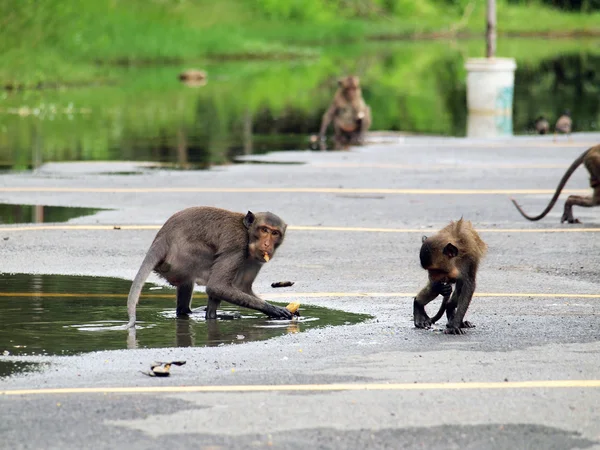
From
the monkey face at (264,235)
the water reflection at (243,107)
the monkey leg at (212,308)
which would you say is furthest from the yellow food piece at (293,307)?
the water reflection at (243,107)

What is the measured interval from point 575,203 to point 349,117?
11.8m

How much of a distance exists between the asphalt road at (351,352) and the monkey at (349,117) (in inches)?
325

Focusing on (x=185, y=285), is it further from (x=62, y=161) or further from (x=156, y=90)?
(x=156, y=90)

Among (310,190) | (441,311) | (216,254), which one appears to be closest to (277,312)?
(216,254)

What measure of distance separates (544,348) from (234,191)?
9.76m

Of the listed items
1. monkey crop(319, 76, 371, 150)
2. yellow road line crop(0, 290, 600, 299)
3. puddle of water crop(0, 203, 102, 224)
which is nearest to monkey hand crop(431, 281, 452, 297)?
yellow road line crop(0, 290, 600, 299)

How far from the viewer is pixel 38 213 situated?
16438 mm

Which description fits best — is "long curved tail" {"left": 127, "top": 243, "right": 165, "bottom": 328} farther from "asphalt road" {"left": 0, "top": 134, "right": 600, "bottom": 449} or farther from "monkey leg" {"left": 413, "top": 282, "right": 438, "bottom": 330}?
"monkey leg" {"left": 413, "top": 282, "right": 438, "bottom": 330}

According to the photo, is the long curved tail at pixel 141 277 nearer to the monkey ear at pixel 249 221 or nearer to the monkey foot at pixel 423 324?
the monkey ear at pixel 249 221

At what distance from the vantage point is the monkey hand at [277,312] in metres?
10.2

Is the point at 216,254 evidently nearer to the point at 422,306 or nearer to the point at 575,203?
the point at 422,306

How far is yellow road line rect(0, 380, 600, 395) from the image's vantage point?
26.1 feet

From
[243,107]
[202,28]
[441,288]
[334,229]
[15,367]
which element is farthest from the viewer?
[202,28]

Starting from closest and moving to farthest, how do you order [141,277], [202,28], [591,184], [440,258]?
[440,258] → [141,277] → [591,184] → [202,28]
